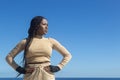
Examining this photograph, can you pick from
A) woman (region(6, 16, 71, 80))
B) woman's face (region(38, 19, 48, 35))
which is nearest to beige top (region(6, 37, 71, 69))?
woman (region(6, 16, 71, 80))

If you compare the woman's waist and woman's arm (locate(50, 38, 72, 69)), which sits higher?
woman's arm (locate(50, 38, 72, 69))

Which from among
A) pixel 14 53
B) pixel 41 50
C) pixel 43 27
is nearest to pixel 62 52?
pixel 41 50

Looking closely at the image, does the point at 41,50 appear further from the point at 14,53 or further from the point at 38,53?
the point at 14,53

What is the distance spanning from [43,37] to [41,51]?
324 millimetres

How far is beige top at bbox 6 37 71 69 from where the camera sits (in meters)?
6.96

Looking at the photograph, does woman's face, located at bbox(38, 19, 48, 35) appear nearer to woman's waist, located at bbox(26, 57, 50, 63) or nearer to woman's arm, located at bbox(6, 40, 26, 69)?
woman's arm, located at bbox(6, 40, 26, 69)

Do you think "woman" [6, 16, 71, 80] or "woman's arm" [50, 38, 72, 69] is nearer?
"woman" [6, 16, 71, 80]

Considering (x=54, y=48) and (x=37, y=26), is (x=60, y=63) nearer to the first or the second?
(x=54, y=48)

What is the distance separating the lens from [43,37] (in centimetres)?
719

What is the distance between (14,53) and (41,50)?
49 cm

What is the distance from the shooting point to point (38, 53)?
6969 millimetres

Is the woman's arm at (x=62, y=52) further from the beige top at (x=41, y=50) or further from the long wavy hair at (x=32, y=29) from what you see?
the long wavy hair at (x=32, y=29)

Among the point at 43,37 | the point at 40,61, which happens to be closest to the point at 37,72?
the point at 40,61

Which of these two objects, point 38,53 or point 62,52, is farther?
point 62,52
